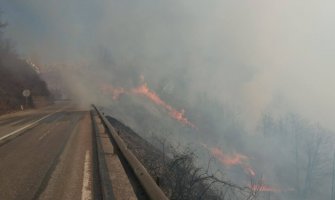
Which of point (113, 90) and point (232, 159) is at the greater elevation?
point (113, 90)

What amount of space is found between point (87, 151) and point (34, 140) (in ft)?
15.7

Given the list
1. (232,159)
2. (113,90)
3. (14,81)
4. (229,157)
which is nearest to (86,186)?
(14,81)

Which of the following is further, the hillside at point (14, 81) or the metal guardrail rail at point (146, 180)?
the hillside at point (14, 81)

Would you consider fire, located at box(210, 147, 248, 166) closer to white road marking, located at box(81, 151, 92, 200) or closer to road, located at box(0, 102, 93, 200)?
road, located at box(0, 102, 93, 200)

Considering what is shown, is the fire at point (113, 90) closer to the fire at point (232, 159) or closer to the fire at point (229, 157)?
the fire at point (232, 159)

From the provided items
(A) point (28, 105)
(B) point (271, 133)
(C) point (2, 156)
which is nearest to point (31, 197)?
(C) point (2, 156)

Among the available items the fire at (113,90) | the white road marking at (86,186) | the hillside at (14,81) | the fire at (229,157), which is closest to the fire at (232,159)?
the fire at (229,157)

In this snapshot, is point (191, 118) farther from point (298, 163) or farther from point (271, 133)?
point (298, 163)

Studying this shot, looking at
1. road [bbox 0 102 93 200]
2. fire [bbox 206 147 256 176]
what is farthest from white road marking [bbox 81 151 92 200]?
fire [bbox 206 147 256 176]

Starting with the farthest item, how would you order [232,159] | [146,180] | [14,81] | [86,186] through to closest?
[232,159]
[14,81]
[86,186]
[146,180]

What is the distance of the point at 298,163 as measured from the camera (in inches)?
4392

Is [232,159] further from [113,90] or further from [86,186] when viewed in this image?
[86,186]

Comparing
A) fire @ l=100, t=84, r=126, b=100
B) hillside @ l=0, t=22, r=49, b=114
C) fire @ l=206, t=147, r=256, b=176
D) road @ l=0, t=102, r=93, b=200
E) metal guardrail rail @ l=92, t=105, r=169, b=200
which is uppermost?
fire @ l=100, t=84, r=126, b=100

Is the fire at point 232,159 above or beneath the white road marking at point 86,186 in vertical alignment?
above
